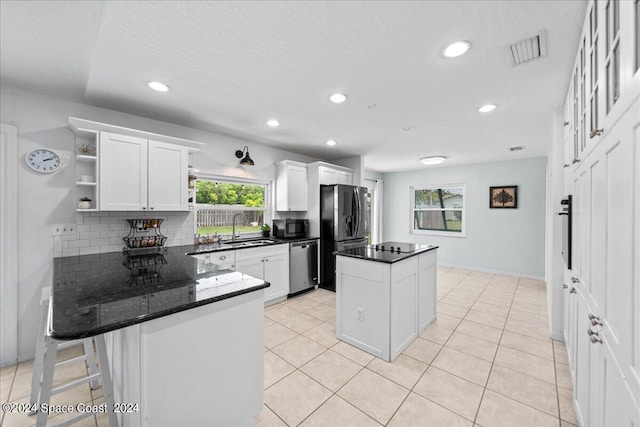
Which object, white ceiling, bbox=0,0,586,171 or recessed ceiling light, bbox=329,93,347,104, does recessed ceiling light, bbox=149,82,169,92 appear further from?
recessed ceiling light, bbox=329,93,347,104

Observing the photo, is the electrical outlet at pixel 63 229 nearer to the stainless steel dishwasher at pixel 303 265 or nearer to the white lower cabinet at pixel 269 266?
the white lower cabinet at pixel 269 266

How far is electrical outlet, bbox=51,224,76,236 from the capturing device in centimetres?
255

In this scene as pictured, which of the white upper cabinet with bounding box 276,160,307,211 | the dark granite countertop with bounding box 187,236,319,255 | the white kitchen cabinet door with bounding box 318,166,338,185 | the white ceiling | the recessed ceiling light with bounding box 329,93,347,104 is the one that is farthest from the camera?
the white kitchen cabinet door with bounding box 318,166,338,185

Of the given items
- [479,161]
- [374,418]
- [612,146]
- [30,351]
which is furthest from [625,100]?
[479,161]

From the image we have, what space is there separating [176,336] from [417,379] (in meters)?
1.88

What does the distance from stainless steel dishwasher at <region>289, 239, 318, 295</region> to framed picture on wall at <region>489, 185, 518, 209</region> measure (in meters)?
4.16

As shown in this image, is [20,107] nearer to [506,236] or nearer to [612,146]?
A: [612,146]

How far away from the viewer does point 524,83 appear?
2266 mm

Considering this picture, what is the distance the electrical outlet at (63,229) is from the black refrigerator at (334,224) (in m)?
3.20

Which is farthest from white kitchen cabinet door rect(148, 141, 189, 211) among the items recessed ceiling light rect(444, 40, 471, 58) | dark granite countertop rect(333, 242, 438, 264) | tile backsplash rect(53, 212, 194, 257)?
recessed ceiling light rect(444, 40, 471, 58)

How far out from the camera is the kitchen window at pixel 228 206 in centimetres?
370

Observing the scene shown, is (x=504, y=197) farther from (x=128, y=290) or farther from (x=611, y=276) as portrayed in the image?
(x=128, y=290)

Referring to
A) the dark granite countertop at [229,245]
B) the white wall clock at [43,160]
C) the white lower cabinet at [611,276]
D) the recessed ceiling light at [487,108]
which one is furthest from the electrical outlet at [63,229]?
the recessed ceiling light at [487,108]

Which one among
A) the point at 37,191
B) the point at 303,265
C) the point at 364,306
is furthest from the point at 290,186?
the point at 37,191
